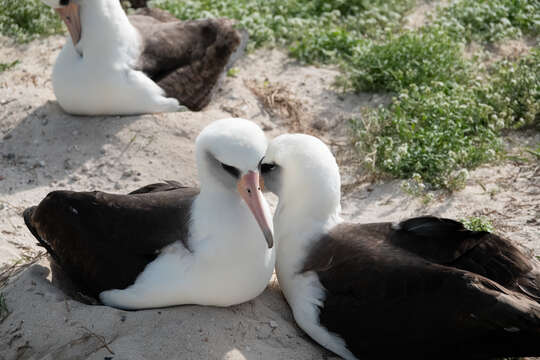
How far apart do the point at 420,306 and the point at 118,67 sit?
4299 millimetres

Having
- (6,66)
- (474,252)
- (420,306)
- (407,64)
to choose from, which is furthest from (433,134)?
(6,66)

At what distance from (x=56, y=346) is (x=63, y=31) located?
18.7ft

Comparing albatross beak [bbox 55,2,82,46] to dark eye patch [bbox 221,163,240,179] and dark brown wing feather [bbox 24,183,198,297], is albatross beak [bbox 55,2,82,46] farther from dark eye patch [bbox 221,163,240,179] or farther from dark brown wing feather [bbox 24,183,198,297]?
dark eye patch [bbox 221,163,240,179]

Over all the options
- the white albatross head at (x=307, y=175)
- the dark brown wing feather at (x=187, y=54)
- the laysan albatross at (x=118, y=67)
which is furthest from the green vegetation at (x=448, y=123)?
the laysan albatross at (x=118, y=67)

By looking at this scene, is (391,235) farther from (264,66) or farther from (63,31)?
(63,31)

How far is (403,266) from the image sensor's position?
4.54 m

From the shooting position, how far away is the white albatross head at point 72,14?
7387 millimetres

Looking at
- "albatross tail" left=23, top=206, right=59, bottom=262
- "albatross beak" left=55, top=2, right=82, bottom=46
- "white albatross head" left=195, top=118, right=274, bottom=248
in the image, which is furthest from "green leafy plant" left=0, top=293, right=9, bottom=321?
"albatross beak" left=55, top=2, right=82, bottom=46

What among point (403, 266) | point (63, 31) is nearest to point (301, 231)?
point (403, 266)

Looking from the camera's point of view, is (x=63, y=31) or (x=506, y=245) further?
(x=63, y=31)

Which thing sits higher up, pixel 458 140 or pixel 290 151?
pixel 290 151

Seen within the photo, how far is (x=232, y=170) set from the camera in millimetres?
4609

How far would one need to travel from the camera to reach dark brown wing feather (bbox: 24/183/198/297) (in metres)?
4.80

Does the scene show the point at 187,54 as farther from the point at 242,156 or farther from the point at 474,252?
the point at 474,252
